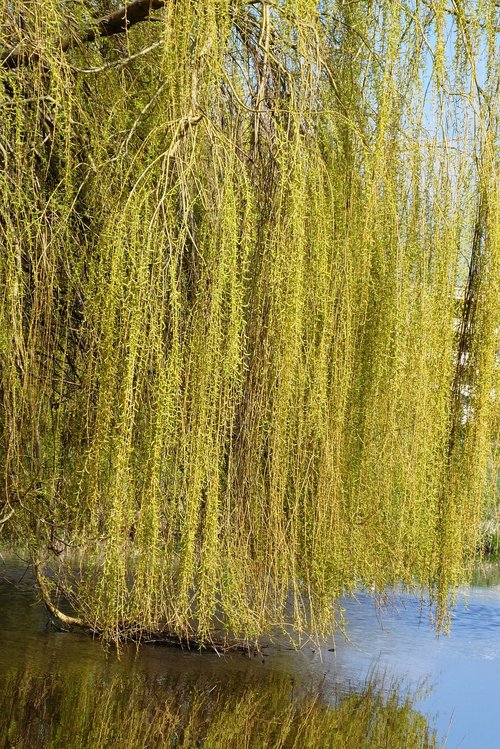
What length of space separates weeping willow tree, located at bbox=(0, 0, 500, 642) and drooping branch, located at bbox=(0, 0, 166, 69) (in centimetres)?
2

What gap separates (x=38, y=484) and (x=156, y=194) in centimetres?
188

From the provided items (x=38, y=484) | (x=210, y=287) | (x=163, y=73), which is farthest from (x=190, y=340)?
(x=38, y=484)

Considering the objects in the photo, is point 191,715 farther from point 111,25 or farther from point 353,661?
point 111,25

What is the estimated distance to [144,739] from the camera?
418 cm

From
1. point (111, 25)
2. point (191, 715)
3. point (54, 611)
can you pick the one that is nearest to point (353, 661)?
point (191, 715)

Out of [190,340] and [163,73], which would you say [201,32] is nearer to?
[163,73]

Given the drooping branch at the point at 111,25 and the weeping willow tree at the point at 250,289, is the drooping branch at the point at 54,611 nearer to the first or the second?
the weeping willow tree at the point at 250,289

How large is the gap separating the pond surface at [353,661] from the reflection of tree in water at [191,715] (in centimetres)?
13

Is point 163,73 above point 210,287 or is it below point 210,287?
above

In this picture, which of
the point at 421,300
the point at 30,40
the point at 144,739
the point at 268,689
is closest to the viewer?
the point at 30,40

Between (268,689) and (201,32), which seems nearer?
(201,32)

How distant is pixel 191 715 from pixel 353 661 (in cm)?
160

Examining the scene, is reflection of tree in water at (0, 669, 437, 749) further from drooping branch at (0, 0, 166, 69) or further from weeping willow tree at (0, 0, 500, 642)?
drooping branch at (0, 0, 166, 69)

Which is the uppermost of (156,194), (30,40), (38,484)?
(30,40)
